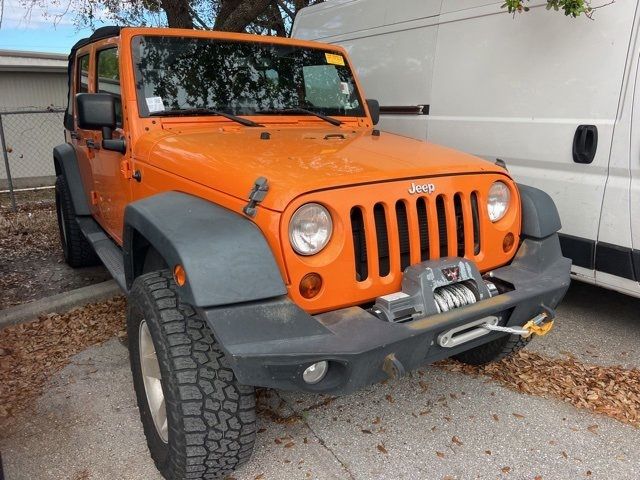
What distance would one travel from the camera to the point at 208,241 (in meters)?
2.00

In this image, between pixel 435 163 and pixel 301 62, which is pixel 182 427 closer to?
pixel 435 163

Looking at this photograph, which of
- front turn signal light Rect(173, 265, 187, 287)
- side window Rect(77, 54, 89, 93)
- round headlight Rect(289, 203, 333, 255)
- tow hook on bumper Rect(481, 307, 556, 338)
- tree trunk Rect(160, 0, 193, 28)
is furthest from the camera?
tree trunk Rect(160, 0, 193, 28)

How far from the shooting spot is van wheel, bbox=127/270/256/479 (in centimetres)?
207

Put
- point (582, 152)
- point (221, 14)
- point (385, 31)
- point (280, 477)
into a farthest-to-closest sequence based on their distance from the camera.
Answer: point (221, 14) < point (385, 31) < point (582, 152) < point (280, 477)

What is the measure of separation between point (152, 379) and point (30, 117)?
11.8 m

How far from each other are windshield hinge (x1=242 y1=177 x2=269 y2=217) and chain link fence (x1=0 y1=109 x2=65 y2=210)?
11.3m

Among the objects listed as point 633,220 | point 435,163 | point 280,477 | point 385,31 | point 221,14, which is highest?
point 221,14

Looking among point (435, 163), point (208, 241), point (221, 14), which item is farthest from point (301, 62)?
point (221, 14)

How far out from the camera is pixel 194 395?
2.06 m

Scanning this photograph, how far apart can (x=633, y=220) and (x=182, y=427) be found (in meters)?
2.94

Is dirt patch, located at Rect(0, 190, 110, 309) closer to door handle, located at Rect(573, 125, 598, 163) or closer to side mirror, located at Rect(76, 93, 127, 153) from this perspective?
side mirror, located at Rect(76, 93, 127, 153)

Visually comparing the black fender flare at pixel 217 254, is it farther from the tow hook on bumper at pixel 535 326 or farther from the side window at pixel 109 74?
the side window at pixel 109 74

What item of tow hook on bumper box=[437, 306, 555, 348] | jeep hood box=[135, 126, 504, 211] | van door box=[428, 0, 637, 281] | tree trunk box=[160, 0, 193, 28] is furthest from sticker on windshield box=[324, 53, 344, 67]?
tree trunk box=[160, 0, 193, 28]

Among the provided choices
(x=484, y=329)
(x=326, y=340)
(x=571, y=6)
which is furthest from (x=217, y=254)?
(x=571, y=6)
